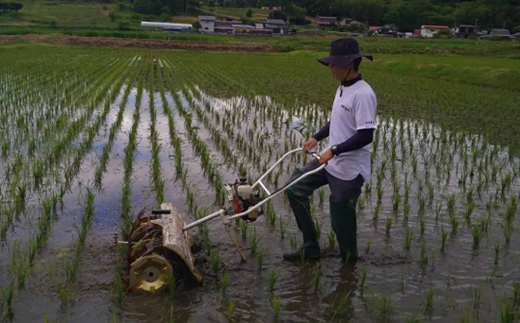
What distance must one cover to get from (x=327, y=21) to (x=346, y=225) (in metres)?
75.0

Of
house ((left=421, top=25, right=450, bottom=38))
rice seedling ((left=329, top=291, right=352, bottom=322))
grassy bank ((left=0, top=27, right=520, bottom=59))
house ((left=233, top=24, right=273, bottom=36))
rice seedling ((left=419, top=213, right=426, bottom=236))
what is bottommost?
rice seedling ((left=329, top=291, right=352, bottom=322))

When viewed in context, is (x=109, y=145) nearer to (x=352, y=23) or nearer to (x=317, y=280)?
(x=317, y=280)

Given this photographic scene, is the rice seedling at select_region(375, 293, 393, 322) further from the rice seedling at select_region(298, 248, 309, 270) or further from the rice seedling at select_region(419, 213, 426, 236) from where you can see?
the rice seedling at select_region(419, 213, 426, 236)

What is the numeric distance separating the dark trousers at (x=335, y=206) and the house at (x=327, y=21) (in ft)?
239

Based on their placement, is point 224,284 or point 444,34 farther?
point 444,34

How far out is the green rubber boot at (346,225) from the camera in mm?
3574

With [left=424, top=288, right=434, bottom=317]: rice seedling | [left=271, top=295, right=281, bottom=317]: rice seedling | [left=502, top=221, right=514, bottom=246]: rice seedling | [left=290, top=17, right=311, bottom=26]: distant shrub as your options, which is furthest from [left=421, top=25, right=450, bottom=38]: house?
[left=271, top=295, right=281, bottom=317]: rice seedling

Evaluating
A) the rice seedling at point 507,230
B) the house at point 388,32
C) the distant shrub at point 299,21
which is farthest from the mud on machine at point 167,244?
the distant shrub at point 299,21

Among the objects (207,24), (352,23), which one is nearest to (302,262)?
(207,24)

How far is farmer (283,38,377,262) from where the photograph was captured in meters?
3.37

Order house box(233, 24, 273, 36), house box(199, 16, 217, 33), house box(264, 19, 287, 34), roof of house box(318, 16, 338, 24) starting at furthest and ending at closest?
1. roof of house box(318, 16, 338, 24)
2. house box(264, 19, 287, 34)
3. house box(199, 16, 217, 33)
4. house box(233, 24, 273, 36)

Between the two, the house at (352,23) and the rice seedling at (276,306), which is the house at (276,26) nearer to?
the house at (352,23)

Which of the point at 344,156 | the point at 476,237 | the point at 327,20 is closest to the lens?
the point at 344,156

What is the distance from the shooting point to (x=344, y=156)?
11.6 feet
